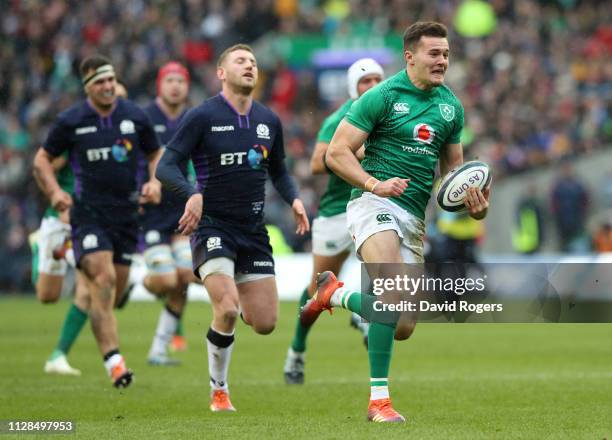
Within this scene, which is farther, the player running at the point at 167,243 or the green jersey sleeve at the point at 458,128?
the player running at the point at 167,243

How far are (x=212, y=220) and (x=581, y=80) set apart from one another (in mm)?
20006

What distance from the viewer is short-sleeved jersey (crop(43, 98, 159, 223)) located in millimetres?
11812

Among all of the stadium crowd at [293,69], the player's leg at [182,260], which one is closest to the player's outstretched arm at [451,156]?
the player's leg at [182,260]

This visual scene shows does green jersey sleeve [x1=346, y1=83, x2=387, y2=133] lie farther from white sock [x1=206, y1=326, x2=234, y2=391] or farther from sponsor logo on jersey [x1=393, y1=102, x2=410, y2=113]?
white sock [x1=206, y1=326, x2=234, y2=391]

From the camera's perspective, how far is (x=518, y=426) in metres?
8.65

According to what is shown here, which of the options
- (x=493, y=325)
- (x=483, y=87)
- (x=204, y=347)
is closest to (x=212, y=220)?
(x=204, y=347)

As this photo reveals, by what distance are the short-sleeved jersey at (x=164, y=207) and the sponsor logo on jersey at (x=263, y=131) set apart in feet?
12.2

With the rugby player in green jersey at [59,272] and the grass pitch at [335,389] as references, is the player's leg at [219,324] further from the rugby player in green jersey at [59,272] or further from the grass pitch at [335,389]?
the rugby player in green jersey at [59,272]

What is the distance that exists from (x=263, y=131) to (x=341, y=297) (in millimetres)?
1711

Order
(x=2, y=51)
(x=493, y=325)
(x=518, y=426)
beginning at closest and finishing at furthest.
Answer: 1. (x=518, y=426)
2. (x=493, y=325)
3. (x=2, y=51)

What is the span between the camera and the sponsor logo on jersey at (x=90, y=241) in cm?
1161

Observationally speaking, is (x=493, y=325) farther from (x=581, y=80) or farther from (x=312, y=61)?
(x=312, y=61)

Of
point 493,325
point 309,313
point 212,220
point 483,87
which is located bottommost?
point 493,325

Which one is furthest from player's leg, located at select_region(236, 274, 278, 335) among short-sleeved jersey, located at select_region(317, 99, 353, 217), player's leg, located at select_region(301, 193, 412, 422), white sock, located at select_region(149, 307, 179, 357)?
white sock, located at select_region(149, 307, 179, 357)
